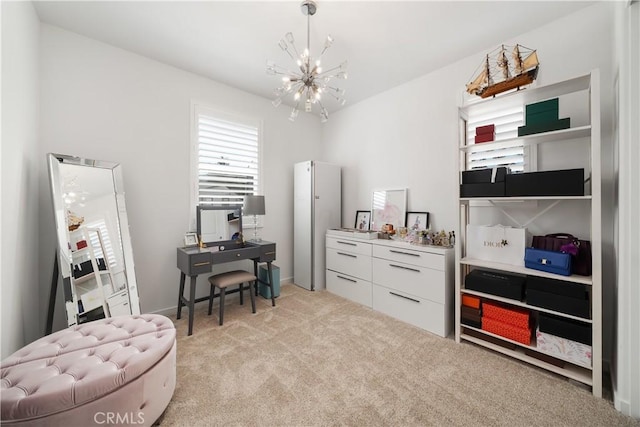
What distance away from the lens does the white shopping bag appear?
6.79 ft

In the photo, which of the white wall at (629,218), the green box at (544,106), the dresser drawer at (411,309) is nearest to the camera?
the white wall at (629,218)

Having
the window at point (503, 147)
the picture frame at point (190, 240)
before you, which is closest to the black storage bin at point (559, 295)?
the window at point (503, 147)

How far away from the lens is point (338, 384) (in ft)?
5.82

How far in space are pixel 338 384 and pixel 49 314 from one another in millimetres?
2302

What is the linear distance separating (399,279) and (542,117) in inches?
74.9

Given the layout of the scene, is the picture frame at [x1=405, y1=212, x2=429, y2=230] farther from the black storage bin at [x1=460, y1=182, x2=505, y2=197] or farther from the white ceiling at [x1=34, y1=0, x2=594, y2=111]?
the white ceiling at [x1=34, y1=0, x2=594, y2=111]

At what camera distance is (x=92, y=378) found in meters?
1.20

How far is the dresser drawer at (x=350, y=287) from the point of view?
10.2 ft

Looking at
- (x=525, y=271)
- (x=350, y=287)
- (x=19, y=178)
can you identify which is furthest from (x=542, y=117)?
(x=19, y=178)

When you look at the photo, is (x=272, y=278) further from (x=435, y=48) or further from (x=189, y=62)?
(x=435, y=48)

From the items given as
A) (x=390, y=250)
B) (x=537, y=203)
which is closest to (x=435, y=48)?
(x=537, y=203)

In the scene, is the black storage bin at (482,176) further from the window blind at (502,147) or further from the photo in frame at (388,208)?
the photo in frame at (388,208)

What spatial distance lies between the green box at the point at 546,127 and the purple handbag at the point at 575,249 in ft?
2.75

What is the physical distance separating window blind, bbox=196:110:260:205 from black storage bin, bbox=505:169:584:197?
299cm
